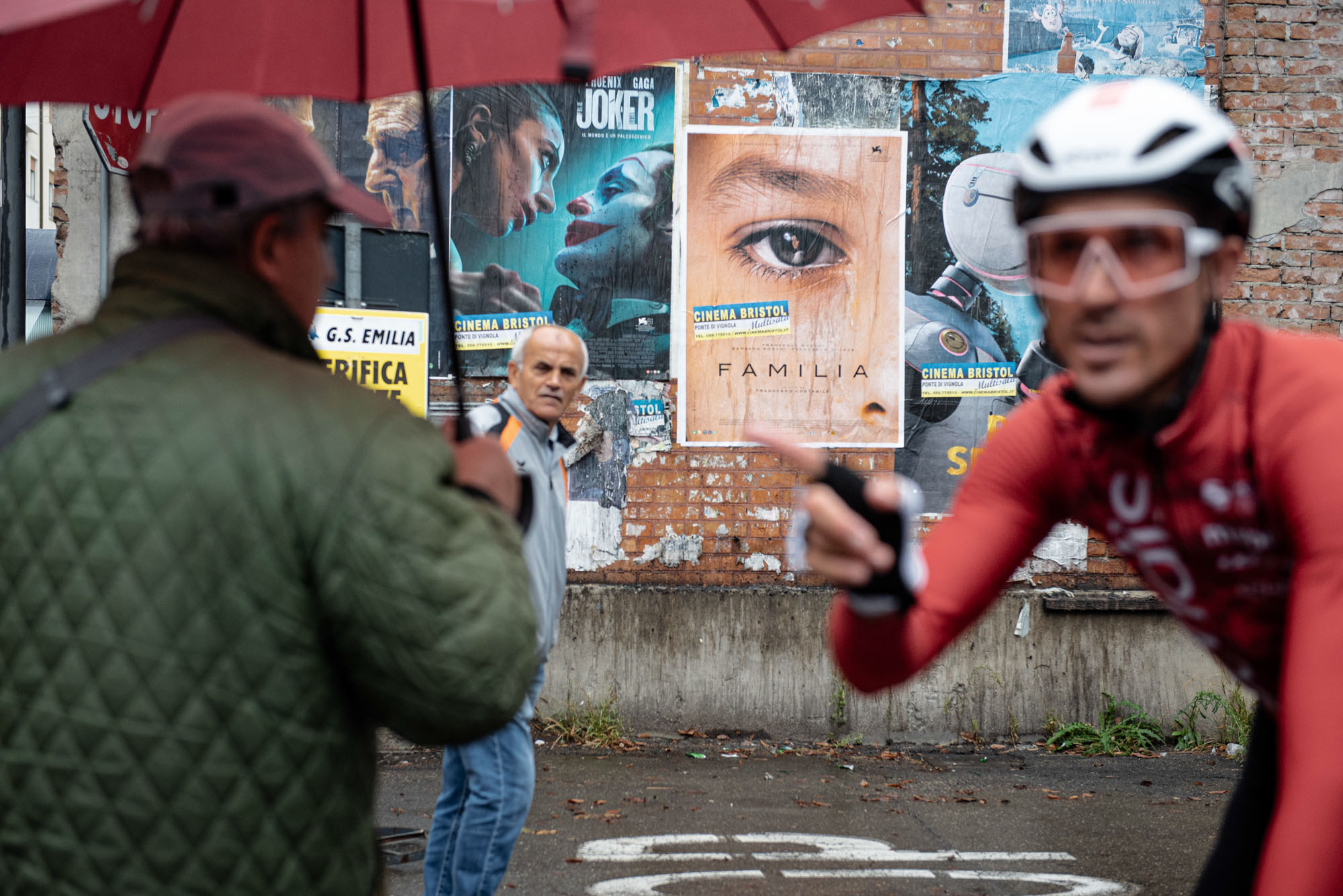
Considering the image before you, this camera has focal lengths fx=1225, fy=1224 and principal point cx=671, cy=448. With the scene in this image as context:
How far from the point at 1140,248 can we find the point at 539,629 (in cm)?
260

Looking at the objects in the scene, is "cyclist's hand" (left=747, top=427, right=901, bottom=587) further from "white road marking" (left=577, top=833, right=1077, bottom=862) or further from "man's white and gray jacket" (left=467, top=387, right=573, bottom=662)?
"white road marking" (left=577, top=833, right=1077, bottom=862)

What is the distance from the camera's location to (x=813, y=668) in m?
7.74

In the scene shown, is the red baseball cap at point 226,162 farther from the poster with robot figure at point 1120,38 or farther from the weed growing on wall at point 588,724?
the poster with robot figure at point 1120,38

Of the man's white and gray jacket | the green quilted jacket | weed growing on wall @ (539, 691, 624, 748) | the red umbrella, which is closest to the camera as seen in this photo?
the green quilted jacket

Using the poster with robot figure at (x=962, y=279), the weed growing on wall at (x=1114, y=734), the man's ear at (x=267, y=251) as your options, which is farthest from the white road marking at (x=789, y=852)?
the man's ear at (x=267, y=251)

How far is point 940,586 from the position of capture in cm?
187

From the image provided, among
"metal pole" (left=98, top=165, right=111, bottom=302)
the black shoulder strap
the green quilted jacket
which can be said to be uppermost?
"metal pole" (left=98, top=165, right=111, bottom=302)

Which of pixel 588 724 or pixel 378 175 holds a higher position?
pixel 378 175

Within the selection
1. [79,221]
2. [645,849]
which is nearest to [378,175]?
[79,221]

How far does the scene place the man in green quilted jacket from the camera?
5.03 feet

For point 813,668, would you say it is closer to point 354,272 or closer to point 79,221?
point 354,272

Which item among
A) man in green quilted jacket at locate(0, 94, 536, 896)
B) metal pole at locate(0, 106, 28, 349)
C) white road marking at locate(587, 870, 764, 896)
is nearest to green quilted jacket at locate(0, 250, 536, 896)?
man in green quilted jacket at locate(0, 94, 536, 896)

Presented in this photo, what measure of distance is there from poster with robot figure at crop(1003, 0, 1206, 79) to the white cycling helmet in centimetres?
690

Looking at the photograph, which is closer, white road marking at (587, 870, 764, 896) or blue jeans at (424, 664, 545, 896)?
blue jeans at (424, 664, 545, 896)
